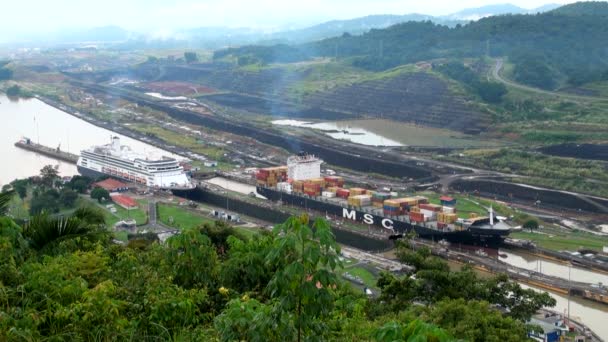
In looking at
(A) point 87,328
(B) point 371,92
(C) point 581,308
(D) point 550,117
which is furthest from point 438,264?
(B) point 371,92

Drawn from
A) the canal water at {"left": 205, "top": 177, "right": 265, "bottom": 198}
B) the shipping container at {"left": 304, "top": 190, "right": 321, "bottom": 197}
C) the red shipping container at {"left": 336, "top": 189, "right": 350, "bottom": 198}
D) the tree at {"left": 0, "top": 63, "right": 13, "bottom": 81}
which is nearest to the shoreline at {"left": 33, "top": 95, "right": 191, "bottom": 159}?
the canal water at {"left": 205, "top": 177, "right": 265, "bottom": 198}

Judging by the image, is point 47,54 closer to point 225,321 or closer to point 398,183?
point 398,183

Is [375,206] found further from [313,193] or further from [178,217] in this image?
[178,217]

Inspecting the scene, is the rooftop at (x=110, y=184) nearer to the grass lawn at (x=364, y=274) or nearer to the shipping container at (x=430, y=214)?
the shipping container at (x=430, y=214)

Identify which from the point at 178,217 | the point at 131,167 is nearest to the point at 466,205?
the point at 178,217

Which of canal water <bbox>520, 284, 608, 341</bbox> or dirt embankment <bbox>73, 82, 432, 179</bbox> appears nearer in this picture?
canal water <bbox>520, 284, 608, 341</bbox>

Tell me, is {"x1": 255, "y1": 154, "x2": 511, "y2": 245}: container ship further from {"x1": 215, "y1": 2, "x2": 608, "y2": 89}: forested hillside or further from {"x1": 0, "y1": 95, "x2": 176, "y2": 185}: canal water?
{"x1": 215, "y1": 2, "x2": 608, "y2": 89}: forested hillside
